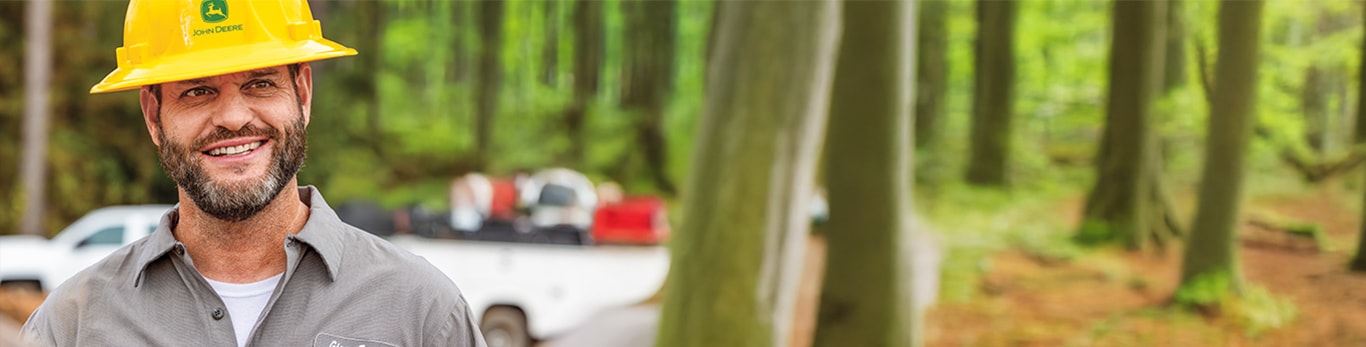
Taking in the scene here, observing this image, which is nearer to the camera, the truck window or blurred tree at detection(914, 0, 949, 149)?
the truck window

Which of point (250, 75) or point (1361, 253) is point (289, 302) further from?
point (1361, 253)

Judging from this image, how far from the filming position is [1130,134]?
11.6m

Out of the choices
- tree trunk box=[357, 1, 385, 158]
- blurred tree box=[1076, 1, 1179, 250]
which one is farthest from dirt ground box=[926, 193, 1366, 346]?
tree trunk box=[357, 1, 385, 158]

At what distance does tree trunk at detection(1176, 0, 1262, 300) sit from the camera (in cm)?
914

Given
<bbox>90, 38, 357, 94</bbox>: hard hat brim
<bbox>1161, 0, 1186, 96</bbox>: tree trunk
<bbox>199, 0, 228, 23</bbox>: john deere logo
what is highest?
<bbox>199, 0, 228, 23</bbox>: john deere logo

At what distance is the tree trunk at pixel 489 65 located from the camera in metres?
22.5

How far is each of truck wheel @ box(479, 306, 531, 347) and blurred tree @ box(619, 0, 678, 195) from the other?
1203cm

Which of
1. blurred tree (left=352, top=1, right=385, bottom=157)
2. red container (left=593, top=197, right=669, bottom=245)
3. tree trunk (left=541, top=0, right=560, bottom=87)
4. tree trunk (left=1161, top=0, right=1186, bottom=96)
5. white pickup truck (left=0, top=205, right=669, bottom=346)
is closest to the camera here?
white pickup truck (left=0, top=205, right=669, bottom=346)

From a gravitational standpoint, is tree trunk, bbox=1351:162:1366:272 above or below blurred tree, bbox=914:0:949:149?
below

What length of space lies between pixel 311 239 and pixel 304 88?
0.24 meters

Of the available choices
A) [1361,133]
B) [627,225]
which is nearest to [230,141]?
[627,225]

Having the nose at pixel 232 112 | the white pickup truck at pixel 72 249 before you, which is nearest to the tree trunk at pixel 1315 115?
the white pickup truck at pixel 72 249

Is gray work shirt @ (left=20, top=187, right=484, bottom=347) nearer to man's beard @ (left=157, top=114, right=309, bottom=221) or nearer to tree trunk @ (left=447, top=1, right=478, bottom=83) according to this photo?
man's beard @ (left=157, top=114, right=309, bottom=221)

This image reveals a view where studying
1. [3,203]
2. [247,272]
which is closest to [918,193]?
[3,203]
